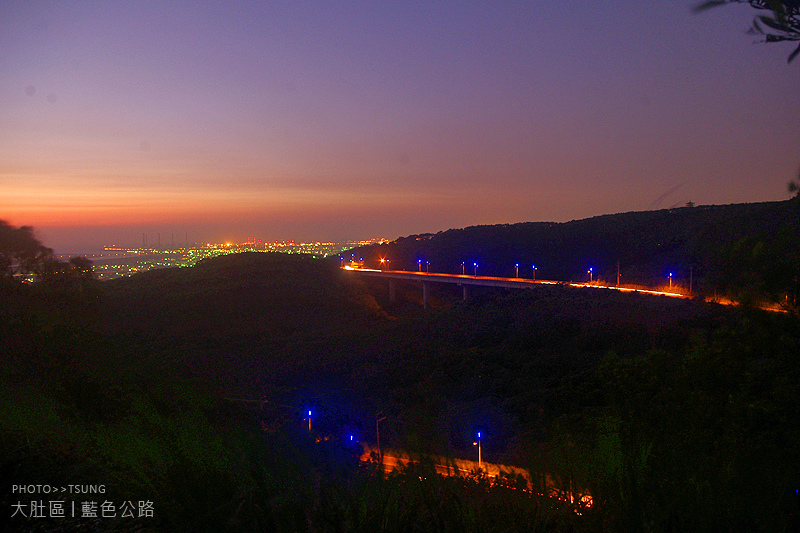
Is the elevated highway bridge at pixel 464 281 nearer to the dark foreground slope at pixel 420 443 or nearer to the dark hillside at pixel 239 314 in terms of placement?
the dark hillside at pixel 239 314

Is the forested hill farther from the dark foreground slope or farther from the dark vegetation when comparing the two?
the dark foreground slope

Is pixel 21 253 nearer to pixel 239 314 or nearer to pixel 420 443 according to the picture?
pixel 420 443

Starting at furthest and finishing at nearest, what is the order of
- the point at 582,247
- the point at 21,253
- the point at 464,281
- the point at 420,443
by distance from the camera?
the point at 582,247
the point at 464,281
the point at 21,253
the point at 420,443

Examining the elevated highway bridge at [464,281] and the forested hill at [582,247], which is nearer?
the elevated highway bridge at [464,281]

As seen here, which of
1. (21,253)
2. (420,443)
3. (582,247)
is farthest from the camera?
(582,247)

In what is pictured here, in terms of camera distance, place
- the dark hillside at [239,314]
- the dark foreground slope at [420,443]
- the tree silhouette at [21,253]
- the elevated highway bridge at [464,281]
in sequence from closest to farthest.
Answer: the dark foreground slope at [420,443]
the tree silhouette at [21,253]
the dark hillside at [239,314]
the elevated highway bridge at [464,281]

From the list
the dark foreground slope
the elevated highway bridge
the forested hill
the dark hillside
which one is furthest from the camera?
the forested hill

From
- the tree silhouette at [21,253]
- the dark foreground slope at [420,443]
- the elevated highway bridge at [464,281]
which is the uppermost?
the tree silhouette at [21,253]

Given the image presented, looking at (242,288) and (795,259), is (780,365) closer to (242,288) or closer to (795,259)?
(795,259)

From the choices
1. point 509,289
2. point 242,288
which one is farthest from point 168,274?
point 509,289

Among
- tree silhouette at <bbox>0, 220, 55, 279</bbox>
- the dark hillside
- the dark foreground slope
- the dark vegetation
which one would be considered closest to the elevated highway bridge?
the dark hillside

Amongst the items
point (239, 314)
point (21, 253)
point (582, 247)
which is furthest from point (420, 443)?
point (582, 247)

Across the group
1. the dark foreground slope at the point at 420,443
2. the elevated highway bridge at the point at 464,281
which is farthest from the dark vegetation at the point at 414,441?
the elevated highway bridge at the point at 464,281
